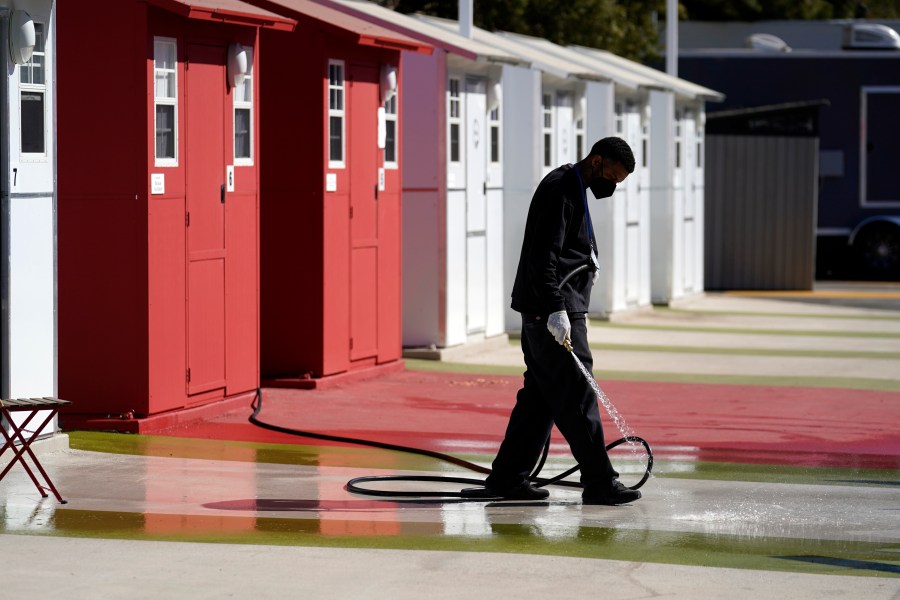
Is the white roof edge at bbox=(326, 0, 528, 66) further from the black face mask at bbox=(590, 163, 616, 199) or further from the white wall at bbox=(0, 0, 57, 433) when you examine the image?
the black face mask at bbox=(590, 163, 616, 199)

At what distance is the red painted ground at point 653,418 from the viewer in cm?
1165

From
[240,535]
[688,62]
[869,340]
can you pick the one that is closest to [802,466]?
[240,535]

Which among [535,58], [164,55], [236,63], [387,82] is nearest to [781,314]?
[535,58]

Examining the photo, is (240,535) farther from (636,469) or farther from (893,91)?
(893,91)

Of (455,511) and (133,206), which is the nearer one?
(455,511)

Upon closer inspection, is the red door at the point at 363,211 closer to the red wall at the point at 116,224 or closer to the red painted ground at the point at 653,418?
the red painted ground at the point at 653,418

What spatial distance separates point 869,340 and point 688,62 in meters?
11.8

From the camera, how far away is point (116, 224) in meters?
11.6

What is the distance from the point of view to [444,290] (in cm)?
1689

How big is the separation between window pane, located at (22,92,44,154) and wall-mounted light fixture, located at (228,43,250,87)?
6.96 ft

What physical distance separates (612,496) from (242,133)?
492 cm

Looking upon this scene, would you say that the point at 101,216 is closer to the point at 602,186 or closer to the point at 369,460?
the point at 369,460

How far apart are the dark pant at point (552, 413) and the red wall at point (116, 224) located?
325 cm

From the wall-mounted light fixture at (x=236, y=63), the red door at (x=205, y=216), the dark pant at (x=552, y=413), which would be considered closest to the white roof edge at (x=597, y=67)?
the wall-mounted light fixture at (x=236, y=63)
